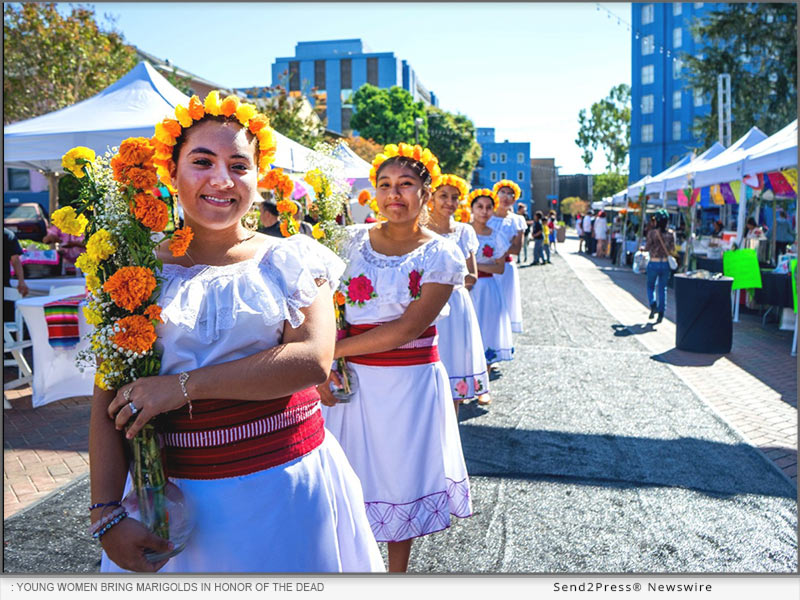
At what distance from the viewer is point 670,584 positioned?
285 centimetres

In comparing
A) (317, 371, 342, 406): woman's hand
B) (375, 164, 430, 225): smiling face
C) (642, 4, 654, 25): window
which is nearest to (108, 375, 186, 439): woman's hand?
(317, 371, 342, 406): woman's hand

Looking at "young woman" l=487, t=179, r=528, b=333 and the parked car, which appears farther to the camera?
the parked car

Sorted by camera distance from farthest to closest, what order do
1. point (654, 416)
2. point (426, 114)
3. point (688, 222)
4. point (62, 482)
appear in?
point (426, 114) < point (688, 222) < point (654, 416) < point (62, 482)

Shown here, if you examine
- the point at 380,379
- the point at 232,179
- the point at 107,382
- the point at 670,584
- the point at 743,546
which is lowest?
the point at 743,546

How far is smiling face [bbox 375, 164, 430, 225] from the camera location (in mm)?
3432

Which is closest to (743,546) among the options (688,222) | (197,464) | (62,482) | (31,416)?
(197,464)

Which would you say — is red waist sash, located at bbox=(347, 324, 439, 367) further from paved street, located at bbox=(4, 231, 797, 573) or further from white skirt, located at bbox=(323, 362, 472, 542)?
paved street, located at bbox=(4, 231, 797, 573)

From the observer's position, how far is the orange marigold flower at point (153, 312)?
178cm

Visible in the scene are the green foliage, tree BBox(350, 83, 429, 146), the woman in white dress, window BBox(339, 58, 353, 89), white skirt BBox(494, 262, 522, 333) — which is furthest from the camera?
the green foliage

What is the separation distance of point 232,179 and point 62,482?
3.77 m

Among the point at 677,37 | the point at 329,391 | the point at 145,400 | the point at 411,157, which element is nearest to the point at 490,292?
the point at 411,157

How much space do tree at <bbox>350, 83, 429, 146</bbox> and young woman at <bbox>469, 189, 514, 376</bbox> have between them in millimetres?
44532

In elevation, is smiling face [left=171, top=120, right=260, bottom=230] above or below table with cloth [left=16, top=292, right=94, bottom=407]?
above

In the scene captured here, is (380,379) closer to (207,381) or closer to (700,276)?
(207,381)
